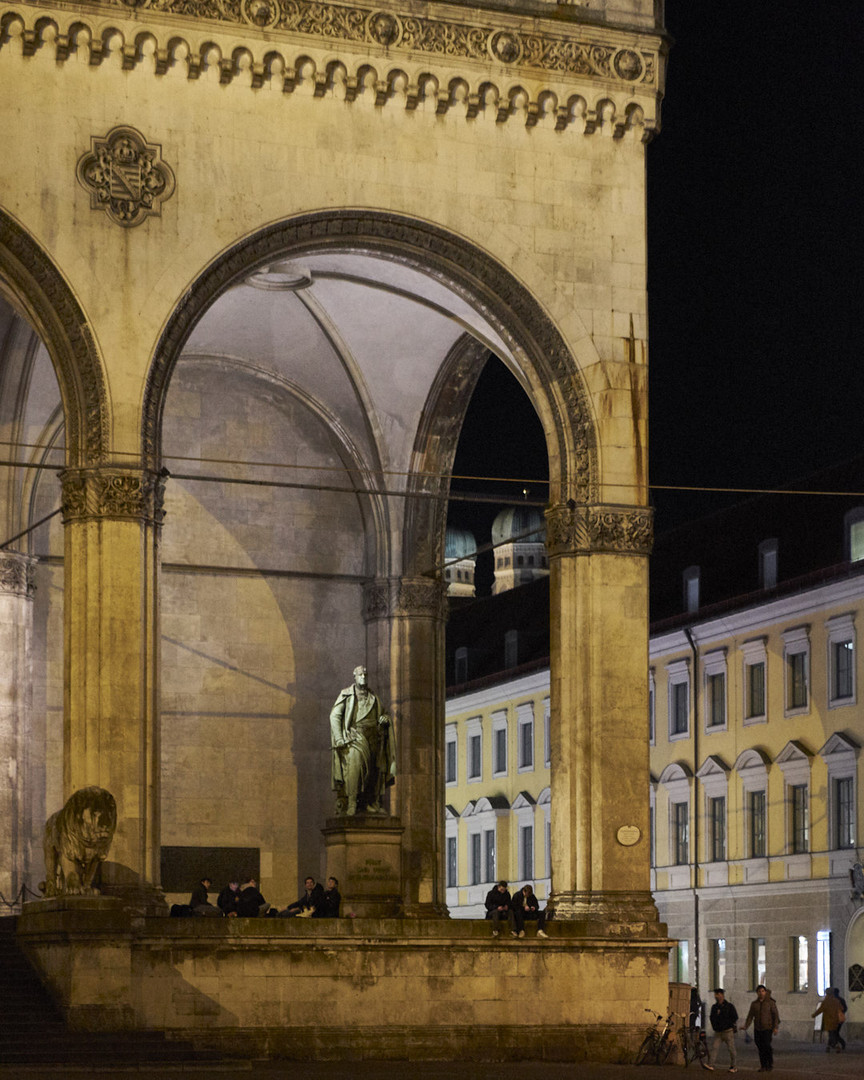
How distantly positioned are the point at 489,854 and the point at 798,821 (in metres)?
15.7

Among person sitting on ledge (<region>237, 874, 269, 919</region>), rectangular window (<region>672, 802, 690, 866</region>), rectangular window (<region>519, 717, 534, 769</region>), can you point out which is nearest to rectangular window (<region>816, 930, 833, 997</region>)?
rectangular window (<region>672, 802, 690, 866</region>)

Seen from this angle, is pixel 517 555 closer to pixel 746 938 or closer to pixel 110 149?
pixel 746 938

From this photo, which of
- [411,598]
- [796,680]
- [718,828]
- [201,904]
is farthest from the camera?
[718,828]

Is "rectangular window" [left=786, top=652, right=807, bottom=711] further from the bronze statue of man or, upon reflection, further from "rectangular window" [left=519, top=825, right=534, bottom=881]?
the bronze statue of man

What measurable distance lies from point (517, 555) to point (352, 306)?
251 feet

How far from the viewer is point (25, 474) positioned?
3619 centimetres

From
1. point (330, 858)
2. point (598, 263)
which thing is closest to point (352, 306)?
point (598, 263)

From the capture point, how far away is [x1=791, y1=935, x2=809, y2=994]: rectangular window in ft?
164

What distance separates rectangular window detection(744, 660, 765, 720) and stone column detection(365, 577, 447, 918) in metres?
16.7

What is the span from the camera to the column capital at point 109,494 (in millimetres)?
28922

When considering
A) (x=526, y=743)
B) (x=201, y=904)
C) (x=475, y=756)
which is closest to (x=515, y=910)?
(x=201, y=904)

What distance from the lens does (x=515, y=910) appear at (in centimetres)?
2941

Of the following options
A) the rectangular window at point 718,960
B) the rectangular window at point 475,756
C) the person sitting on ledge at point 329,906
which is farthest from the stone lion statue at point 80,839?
the rectangular window at point 475,756

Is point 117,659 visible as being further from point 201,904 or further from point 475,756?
point 475,756
